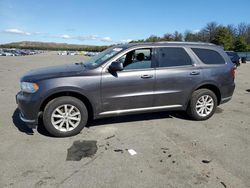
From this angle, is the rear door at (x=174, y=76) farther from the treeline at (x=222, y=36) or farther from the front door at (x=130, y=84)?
the treeline at (x=222, y=36)

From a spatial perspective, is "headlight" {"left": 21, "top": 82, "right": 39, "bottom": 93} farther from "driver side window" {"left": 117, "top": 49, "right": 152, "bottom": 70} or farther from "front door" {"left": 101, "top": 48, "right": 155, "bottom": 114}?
"driver side window" {"left": 117, "top": 49, "right": 152, "bottom": 70}

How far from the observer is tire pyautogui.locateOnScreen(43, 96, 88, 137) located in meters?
4.79

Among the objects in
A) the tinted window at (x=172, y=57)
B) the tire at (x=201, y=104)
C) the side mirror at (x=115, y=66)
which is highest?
the tinted window at (x=172, y=57)

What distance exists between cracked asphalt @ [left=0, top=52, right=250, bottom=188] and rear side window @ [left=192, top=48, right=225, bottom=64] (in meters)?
1.39

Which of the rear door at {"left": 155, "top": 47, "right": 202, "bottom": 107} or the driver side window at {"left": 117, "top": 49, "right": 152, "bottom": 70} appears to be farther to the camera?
the rear door at {"left": 155, "top": 47, "right": 202, "bottom": 107}

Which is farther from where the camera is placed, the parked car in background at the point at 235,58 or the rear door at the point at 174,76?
the parked car in background at the point at 235,58

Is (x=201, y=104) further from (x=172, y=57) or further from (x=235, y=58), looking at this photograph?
(x=235, y=58)

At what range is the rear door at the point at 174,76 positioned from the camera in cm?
545

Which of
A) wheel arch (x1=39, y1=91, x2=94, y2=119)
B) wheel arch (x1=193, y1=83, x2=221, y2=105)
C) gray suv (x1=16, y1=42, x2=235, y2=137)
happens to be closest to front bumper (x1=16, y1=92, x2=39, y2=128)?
gray suv (x1=16, y1=42, x2=235, y2=137)

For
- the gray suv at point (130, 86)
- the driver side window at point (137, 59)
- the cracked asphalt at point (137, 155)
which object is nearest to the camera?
the cracked asphalt at point (137, 155)

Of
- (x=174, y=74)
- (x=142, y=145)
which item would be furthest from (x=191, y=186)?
(x=174, y=74)

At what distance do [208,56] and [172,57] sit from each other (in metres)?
0.99

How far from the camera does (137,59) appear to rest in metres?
5.38

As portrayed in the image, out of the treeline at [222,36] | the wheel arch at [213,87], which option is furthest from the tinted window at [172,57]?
the treeline at [222,36]
